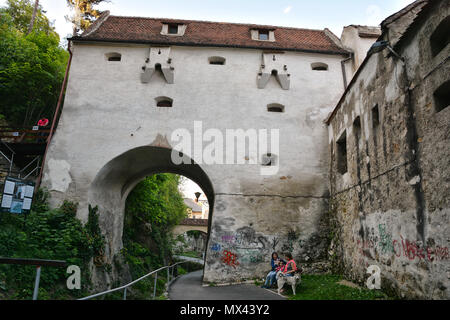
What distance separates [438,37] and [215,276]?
8.59m

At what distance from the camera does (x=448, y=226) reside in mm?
4723

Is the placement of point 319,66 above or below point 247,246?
above

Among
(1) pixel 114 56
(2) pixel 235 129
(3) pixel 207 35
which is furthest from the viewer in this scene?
(3) pixel 207 35

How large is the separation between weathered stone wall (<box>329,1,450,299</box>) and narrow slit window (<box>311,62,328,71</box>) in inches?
181

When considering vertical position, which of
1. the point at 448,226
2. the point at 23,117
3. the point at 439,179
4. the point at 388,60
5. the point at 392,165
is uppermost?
the point at 23,117

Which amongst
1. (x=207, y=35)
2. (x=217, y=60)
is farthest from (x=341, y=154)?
(x=207, y=35)

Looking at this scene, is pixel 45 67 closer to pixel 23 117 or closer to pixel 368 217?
pixel 23 117

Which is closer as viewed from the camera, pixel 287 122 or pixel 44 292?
pixel 44 292

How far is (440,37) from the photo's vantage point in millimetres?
5562

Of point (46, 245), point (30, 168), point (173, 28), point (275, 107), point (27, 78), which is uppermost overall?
point (173, 28)

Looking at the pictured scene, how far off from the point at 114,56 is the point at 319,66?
8.82 metres

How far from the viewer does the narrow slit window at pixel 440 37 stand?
212 inches

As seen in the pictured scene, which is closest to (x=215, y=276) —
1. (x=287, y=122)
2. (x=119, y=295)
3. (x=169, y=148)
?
(x=119, y=295)

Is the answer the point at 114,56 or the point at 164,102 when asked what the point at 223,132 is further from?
the point at 114,56
